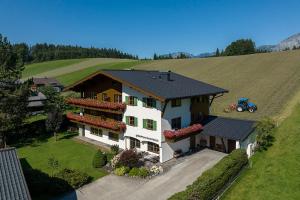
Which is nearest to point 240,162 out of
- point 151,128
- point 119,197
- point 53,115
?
point 151,128

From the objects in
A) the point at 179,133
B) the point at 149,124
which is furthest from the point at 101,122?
the point at 179,133

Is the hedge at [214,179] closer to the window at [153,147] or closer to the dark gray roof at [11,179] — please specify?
the window at [153,147]

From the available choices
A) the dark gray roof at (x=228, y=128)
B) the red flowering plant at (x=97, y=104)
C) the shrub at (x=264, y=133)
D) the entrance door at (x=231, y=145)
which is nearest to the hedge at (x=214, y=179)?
the dark gray roof at (x=228, y=128)

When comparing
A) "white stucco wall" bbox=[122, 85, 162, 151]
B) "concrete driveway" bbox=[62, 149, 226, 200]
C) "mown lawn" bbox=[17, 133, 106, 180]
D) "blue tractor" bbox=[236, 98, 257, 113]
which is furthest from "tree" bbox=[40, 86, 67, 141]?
→ "blue tractor" bbox=[236, 98, 257, 113]

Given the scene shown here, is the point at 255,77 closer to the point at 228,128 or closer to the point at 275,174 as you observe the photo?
the point at 228,128

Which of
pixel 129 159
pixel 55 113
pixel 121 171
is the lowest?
pixel 121 171

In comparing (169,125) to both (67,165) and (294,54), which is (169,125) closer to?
(67,165)
